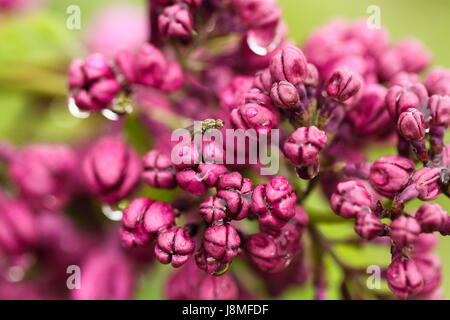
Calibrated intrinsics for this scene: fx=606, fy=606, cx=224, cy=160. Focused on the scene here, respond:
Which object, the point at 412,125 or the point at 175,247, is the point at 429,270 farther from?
the point at 175,247

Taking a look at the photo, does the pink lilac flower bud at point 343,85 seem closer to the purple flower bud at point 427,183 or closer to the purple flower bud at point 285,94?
the purple flower bud at point 285,94

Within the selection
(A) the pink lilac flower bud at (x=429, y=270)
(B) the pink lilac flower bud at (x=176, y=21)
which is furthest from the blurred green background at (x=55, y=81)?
(B) the pink lilac flower bud at (x=176, y=21)

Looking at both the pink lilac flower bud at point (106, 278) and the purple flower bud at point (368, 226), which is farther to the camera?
the pink lilac flower bud at point (106, 278)

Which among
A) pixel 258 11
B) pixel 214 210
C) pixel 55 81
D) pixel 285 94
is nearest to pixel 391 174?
pixel 285 94

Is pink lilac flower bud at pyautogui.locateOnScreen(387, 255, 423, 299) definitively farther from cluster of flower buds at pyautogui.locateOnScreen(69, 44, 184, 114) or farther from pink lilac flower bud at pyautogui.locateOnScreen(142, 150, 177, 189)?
cluster of flower buds at pyautogui.locateOnScreen(69, 44, 184, 114)

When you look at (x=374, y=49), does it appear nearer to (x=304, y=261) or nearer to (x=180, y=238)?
(x=304, y=261)

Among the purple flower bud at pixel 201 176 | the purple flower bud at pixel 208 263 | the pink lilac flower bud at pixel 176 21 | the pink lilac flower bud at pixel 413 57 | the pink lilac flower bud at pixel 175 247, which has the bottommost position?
the purple flower bud at pixel 208 263
